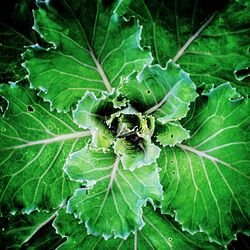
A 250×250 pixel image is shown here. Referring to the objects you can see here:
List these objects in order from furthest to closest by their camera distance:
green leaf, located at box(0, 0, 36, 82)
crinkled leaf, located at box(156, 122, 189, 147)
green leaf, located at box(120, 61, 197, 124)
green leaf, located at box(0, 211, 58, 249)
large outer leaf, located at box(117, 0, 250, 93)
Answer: green leaf, located at box(0, 211, 58, 249) → green leaf, located at box(0, 0, 36, 82) → large outer leaf, located at box(117, 0, 250, 93) → crinkled leaf, located at box(156, 122, 189, 147) → green leaf, located at box(120, 61, 197, 124)

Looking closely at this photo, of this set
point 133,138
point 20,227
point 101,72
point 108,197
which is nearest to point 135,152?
point 133,138

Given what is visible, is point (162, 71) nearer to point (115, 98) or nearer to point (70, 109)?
point (115, 98)

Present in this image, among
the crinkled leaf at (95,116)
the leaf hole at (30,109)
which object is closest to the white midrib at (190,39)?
the crinkled leaf at (95,116)

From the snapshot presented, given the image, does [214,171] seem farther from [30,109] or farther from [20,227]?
[20,227]

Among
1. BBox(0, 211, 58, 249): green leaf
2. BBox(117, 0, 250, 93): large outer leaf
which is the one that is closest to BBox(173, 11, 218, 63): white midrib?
BBox(117, 0, 250, 93): large outer leaf

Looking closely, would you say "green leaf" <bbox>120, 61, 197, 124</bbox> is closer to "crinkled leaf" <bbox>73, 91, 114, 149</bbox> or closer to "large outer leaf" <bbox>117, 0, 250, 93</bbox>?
"crinkled leaf" <bbox>73, 91, 114, 149</bbox>

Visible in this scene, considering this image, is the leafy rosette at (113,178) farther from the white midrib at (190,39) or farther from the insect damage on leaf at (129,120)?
the white midrib at (190,39)
